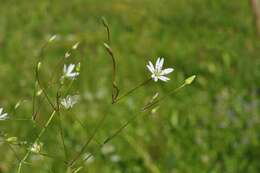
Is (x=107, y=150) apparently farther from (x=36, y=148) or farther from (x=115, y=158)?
(x=36, y=148)

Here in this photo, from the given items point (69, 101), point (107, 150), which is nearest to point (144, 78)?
point (107, 150)

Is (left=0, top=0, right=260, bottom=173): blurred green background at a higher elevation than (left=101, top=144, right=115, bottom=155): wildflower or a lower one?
lower

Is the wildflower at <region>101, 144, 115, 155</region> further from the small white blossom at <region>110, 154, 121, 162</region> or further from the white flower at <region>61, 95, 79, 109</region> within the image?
the white flower at <region>61, 95, 79, 109</region>

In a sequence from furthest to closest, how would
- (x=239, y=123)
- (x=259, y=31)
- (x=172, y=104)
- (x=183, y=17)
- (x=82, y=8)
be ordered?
(x=82, y=8) → (x=183, y=17) → (x=259, y=31) → (x=172, y=104) → (x=239, y=123)

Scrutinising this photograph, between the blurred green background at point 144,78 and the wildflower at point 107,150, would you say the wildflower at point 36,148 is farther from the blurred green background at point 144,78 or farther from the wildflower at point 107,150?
the wildflower at point 107,150

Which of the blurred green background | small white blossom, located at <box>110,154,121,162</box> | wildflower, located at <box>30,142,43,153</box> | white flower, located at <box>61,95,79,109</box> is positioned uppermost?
white flower, located at <box>61,95,79,109</box>

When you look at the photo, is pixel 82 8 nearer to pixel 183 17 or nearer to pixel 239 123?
pixel 183 17

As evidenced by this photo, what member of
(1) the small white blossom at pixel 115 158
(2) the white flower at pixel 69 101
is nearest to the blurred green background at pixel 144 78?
(1) the small white blossom at pixel 115 158

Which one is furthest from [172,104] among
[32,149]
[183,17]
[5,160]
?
[32,149]

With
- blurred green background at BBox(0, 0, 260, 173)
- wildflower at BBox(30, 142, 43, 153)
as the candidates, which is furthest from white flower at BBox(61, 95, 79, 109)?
blurred green background at BBox(0, 0, 260, 173)
